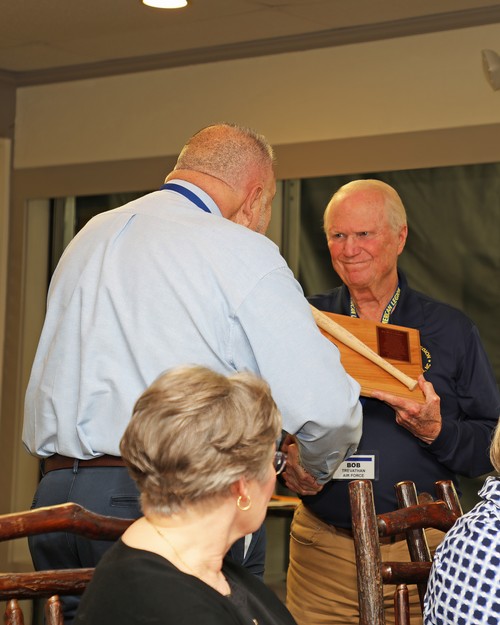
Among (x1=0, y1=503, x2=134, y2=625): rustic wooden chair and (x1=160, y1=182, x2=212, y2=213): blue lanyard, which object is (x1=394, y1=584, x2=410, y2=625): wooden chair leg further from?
(x1=160, y1=182, x2=212, y2=213): blue lanyard

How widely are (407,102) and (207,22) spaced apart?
0.94 meters

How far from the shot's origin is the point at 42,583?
1.61 meters

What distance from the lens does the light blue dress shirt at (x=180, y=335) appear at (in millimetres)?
2057

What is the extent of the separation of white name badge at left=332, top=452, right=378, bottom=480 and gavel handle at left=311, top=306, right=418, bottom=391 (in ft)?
0.76

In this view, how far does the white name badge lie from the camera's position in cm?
277

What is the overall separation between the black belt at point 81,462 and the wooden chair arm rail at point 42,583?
15.8 inches

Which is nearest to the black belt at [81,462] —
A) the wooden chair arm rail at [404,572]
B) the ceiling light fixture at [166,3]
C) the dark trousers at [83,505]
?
the dark trousers at [83,505]

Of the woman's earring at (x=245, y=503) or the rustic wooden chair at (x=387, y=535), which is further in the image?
the rustic wooden chair at (x=387, y=535)

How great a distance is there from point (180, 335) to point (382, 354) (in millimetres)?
871

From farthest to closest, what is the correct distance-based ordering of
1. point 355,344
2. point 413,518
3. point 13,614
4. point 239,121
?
1. point 239,121
2. point 355,344
3. point 413,518
4. point 13,614

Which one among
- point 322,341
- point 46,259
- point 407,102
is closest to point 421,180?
point 407,102

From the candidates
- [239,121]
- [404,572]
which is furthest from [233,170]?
[239,121]

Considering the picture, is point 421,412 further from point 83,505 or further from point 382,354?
point 83,505

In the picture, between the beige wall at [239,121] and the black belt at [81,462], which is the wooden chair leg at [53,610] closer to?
the black belt at [81,462]
